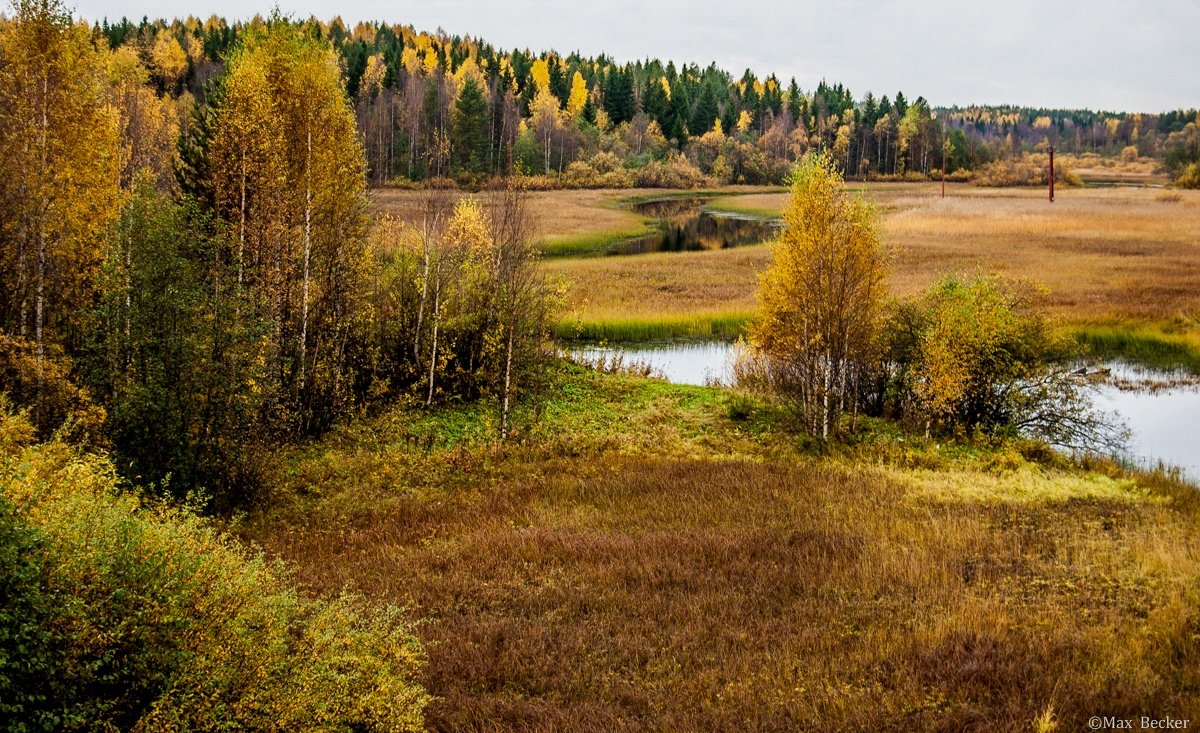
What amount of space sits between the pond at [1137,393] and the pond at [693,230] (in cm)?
2576

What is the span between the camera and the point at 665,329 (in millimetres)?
40656

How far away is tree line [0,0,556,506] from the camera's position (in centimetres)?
1575

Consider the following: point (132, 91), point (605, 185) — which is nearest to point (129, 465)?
point (132, 91)

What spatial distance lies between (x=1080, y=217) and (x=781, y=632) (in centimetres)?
7201

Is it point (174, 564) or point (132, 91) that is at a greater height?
point (132, 91)

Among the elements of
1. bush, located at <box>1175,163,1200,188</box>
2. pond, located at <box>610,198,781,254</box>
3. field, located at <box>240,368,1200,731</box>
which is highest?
bush, located at <box>1175,163,1200,188</box>

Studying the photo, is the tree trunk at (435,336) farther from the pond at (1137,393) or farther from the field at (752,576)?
the pond at (1137,393)

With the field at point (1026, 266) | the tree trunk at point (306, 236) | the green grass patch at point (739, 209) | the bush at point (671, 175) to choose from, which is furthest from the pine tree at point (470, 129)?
the tree trunk at point (306, 236)

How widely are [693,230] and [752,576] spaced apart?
7045 centimetres

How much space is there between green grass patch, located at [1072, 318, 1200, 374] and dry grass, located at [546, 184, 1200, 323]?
2.95 feet

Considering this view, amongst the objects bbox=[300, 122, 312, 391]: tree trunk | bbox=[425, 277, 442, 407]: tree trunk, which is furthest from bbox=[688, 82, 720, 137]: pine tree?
bbox=[300, 122, 312, 391]: tree trunk

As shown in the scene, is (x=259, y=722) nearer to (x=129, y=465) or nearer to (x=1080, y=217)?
(x=129, y=465)

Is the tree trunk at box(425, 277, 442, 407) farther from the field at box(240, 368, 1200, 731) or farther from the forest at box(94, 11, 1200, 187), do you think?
the forest at box(94, 11, 1200, 187)

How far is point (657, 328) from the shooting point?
133 feet
